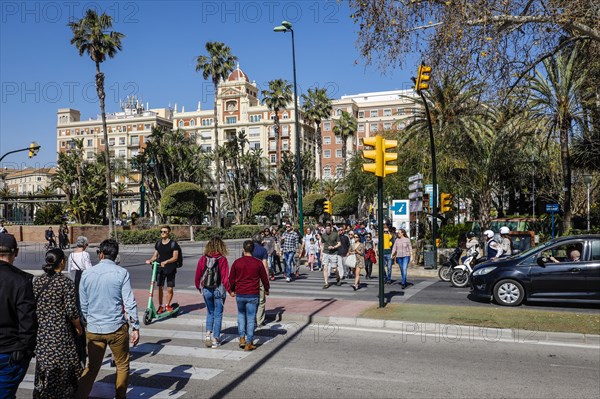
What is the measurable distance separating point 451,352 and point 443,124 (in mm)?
25676

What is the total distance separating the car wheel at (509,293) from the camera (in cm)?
1145

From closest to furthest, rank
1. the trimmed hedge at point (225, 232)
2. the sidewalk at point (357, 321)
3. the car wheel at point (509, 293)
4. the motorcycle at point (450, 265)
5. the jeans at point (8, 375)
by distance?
the jeans at point (8, 375)
the sidewalk at point (357, 321)
the car wheel at point (509, 293)
the motorcycle at point (450, 265)
the trimmed hedge at point (225, 232)

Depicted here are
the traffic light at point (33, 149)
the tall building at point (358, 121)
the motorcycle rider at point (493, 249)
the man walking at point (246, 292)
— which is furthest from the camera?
the tall building at point (358, 121)

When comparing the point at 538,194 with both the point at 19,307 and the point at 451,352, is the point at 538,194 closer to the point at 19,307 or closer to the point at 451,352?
the point at 451,352

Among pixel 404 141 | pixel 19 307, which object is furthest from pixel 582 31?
pixel 404 141

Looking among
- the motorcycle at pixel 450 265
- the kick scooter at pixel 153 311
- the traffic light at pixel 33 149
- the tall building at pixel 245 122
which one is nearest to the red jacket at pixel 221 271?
the kick scooter at pixel 153 311

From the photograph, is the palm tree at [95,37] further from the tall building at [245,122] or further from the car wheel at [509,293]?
the tall building at [245,122]

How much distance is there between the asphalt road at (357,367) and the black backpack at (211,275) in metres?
1.00

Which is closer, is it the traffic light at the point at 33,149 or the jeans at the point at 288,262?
the jeans at the point at 288,262

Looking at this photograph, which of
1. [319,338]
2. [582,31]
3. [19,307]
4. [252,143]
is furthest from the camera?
[252,143]

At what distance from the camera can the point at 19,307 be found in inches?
155

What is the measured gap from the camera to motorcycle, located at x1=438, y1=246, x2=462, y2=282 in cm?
1600

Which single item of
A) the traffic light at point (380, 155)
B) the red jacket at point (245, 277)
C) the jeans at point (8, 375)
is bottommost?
the jeans at point (8, 375)

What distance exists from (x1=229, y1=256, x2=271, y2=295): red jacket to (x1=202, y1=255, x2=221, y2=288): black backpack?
225 mm
